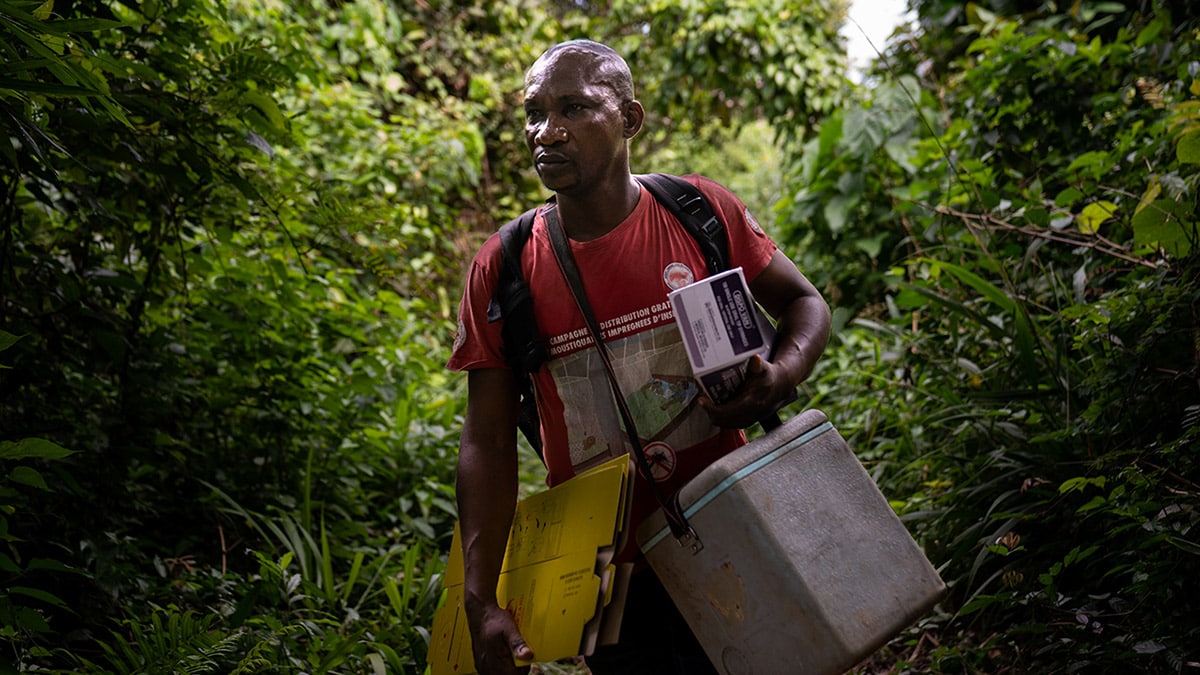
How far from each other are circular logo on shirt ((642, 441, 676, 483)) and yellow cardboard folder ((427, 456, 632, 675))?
14 cm

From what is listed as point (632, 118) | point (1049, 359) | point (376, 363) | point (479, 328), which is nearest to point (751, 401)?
point (479, 328)

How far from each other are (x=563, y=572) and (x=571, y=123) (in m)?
0.83

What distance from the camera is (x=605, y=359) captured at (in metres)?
1.77

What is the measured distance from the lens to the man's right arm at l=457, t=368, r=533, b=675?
179cm

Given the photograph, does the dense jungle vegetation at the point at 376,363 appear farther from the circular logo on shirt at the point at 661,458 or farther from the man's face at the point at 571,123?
the circular logo on shirt at the point at 661,458

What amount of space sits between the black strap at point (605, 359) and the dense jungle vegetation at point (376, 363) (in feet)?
2.78

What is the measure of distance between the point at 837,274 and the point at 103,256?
3999 mm

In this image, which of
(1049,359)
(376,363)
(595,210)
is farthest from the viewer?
(376,363)

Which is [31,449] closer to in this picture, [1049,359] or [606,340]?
[606,340]

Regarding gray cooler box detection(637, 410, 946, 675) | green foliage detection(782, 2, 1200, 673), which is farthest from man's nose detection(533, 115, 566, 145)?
green foliage detection(782, 2, 1200, 673)

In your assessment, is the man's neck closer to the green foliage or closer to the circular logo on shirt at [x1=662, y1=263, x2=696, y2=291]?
the circular logo on shirt at [x1=662, y1=263, x2=696, y2=291]

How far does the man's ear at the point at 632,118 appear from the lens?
1929 mm

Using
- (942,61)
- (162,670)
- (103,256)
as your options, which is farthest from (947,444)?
(942,61)

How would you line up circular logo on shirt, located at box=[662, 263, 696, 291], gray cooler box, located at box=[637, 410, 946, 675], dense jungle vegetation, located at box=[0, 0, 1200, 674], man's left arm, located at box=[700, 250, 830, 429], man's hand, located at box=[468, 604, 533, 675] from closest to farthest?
gray cooler box, located at box=[637, 410, 946, 675], man's left arm, located at box=[700, 250, 830, 429], man's hand, located at box=[468, 604, 533, 675], circular logo on shirt, located at box=[662, 263, 696, 291], dense jungle vegetation, located at box=[0, 0, 1200, 674]
